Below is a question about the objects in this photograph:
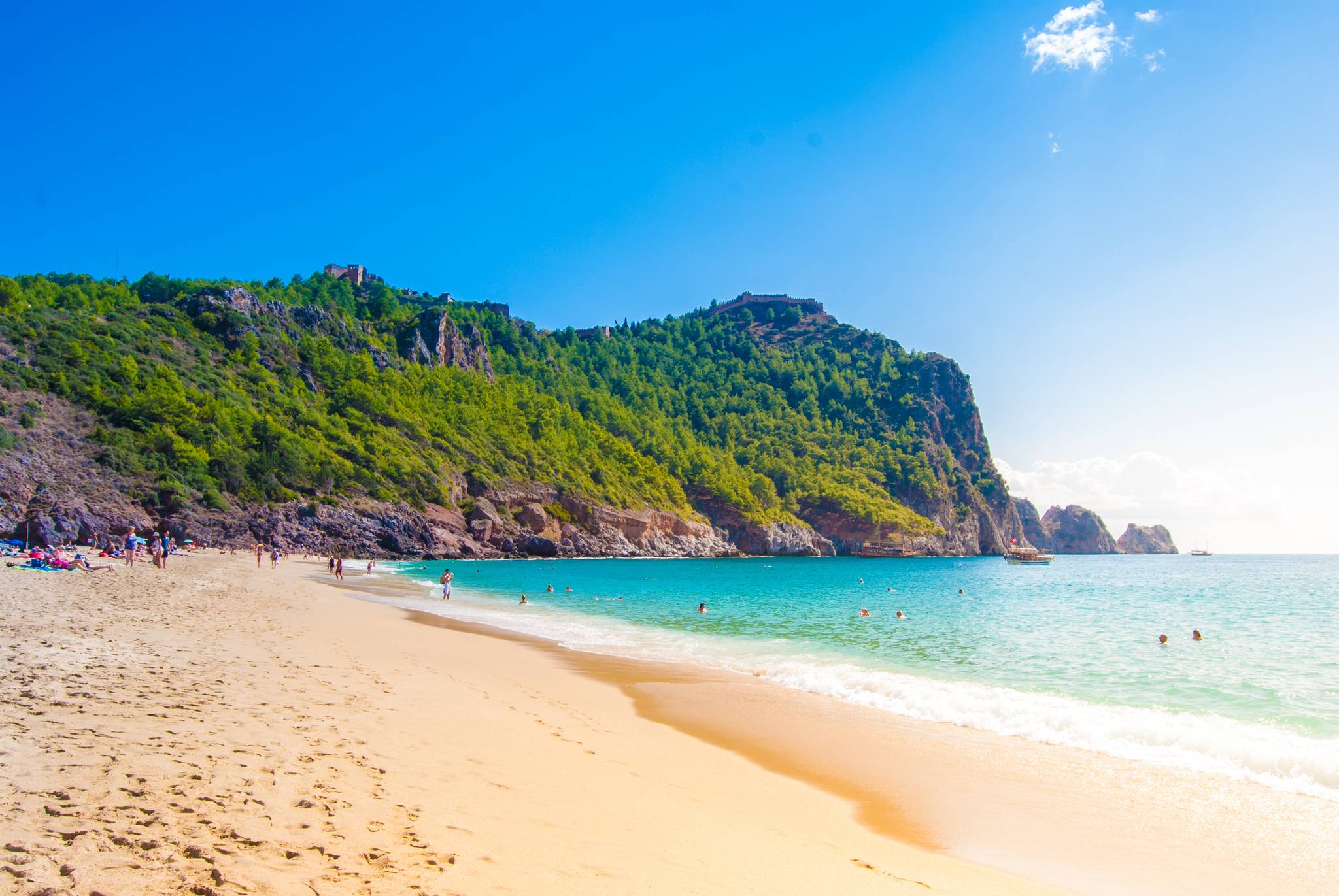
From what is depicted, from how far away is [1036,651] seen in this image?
2078cm

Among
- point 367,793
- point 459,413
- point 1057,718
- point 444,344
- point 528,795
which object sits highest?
point 444,344

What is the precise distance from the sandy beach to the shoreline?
4cm

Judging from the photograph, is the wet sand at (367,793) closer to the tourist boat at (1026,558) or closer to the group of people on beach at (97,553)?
the group of people on beach at (97,553)

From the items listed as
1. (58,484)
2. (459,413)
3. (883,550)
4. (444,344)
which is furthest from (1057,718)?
(883,550)

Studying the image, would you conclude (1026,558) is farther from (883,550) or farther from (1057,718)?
(1057,718)

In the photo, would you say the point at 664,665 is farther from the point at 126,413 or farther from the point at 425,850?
the point at 126,413

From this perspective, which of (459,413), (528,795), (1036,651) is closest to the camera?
(528,795)

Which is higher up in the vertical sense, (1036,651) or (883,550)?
(1036,651)

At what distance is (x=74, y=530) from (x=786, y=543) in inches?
4357

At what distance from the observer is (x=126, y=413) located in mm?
69000

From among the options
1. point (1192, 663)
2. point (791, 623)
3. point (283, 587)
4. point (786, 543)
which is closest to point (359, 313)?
point (786, 543)

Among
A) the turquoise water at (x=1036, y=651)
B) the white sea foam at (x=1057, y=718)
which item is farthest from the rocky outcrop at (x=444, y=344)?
the white sea foam at (x=1057, y=718)

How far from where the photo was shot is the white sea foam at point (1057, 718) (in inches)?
382

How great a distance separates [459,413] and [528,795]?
116 m
